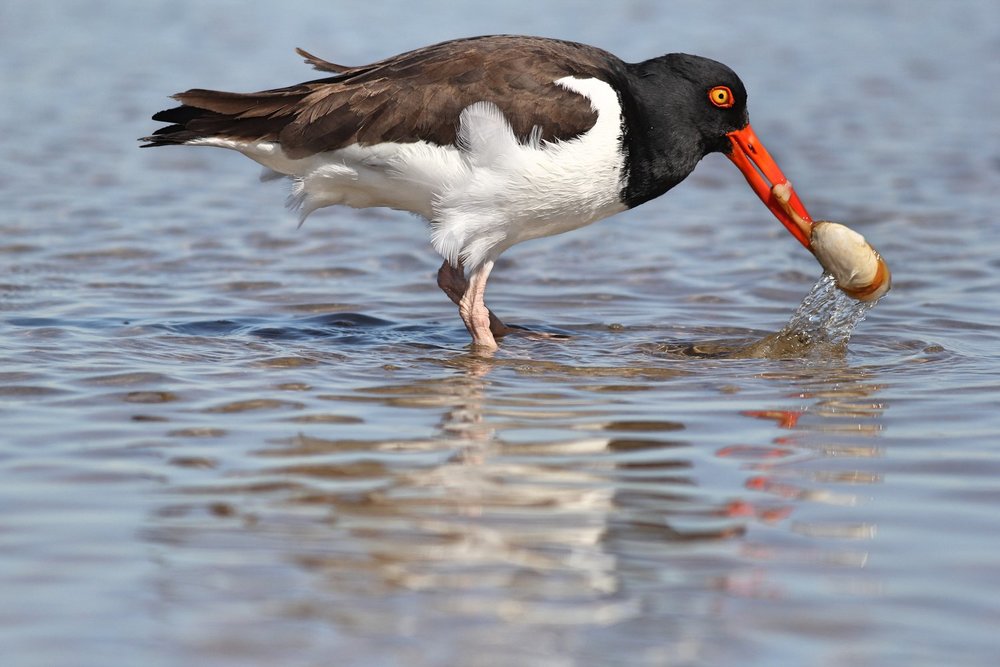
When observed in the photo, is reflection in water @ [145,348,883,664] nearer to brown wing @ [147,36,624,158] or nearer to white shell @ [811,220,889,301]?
white shell @ [811,220,889,301]

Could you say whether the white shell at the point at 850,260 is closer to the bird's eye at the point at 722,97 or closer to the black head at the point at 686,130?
the black head at the point at 686,130

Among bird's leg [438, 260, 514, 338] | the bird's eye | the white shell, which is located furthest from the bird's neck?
bird's leg [438, 260, 514, 338]

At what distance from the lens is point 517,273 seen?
788cm

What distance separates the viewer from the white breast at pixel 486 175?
573 cm

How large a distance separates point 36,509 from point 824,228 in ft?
11.9

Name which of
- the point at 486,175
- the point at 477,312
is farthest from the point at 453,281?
the point at 486,175

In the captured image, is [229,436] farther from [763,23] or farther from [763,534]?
[763,23]

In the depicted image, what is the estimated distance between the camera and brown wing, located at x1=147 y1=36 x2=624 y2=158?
226 inches

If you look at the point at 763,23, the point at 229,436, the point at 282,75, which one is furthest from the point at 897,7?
the point at 229,436

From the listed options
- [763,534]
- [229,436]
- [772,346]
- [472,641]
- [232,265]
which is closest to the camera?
[472,641]

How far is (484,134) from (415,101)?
0.36 meters

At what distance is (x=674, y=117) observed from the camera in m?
6.15

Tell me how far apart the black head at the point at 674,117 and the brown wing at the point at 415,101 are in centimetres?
19

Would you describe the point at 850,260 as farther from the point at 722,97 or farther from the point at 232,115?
the point at 232,115
